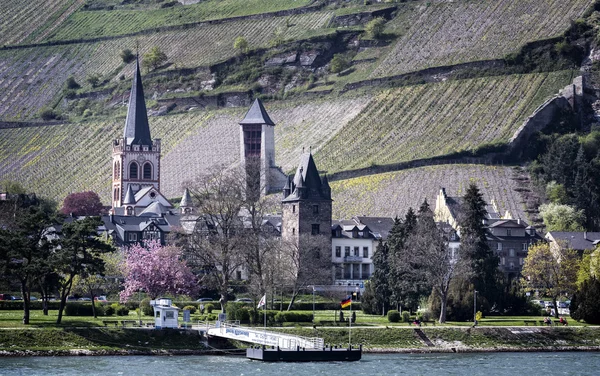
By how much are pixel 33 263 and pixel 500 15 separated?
118 metres

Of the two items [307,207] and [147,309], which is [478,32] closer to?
[307,207]

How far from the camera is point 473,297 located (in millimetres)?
91688

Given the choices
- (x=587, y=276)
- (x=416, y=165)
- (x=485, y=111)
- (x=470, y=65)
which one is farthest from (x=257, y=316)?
(x=470, y=65)

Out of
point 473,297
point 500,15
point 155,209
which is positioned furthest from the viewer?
point 500,15

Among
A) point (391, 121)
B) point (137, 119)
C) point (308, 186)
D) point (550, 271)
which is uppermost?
point (391, 121)

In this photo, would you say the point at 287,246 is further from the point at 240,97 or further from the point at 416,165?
the point at 240,97

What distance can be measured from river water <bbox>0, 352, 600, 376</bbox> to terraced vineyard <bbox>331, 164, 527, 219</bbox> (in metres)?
→ 58.0

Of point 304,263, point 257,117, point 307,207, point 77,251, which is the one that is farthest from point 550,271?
point 257,117

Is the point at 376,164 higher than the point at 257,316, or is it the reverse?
the point at 376,164

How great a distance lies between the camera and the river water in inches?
2798

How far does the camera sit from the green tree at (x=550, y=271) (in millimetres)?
102875

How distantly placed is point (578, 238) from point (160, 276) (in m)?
38.3

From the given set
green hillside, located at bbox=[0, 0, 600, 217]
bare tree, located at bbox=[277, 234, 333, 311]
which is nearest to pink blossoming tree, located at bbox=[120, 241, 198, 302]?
bare tree, located at bbox=[277, 234, 333, 311]

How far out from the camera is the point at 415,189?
468 feet
